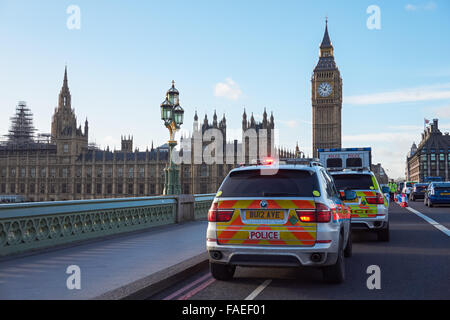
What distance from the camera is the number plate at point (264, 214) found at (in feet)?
21.1

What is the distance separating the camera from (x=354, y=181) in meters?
12.3

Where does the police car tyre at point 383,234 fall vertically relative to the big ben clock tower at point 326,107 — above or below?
below

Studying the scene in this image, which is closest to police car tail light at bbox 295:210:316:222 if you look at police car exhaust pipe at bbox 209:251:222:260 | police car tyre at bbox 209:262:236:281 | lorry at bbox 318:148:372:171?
police car exhaust pipe at bbox 209:251:222:260

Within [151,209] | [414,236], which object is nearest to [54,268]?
[151,209]

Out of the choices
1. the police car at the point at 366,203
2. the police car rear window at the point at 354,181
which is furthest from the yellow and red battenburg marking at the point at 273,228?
the police car rear window at the point at 354,181

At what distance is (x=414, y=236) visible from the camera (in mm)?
13133

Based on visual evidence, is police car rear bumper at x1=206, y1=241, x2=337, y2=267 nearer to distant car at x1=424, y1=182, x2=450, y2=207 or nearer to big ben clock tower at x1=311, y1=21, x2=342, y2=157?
distant car at x1=424, y1=182, x2=450, y2=207

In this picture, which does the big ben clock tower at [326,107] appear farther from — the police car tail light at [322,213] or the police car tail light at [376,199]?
the police car tail light at [322,213]

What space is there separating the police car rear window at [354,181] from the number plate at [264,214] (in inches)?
244

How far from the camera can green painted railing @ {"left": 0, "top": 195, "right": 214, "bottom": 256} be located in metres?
8.71

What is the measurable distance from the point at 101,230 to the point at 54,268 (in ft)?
14.0

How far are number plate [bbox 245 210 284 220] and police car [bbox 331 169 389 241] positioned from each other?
5.94 m

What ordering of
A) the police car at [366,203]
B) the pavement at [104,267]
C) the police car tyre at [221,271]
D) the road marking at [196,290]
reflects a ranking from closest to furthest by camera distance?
the pavement at [104,267], the road marking at [196,290], the police car tyre at [221,271], the police car at [366,203]

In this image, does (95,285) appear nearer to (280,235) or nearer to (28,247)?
(280,235)
